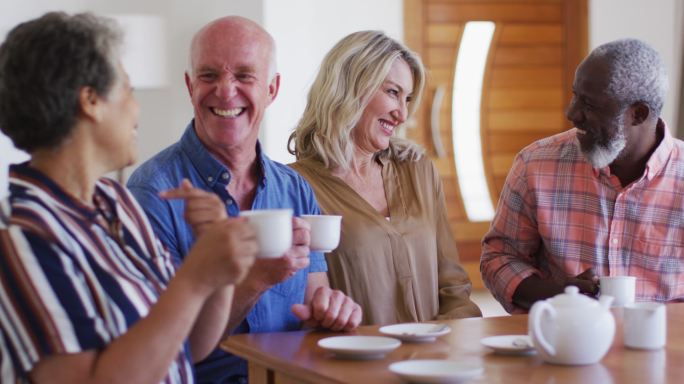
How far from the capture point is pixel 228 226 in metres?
1.49

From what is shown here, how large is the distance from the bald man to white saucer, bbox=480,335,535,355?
50cm

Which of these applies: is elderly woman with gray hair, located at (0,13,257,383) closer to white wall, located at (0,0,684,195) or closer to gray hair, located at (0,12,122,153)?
gray hair, located at (0,12,122,153)

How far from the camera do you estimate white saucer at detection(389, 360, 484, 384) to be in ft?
5.17

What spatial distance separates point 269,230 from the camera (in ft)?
5.21

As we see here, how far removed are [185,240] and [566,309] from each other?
3.01ft

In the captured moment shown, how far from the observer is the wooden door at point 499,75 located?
6066 millimetres

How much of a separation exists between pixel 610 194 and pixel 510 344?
1047 mm

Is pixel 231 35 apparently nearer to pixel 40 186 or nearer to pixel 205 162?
pixel 205 162

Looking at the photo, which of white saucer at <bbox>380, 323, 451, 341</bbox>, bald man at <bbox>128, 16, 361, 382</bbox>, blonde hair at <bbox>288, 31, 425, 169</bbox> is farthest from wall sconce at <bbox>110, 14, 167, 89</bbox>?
white saucer at <bbox>380, 323, 451, 341</bbox>

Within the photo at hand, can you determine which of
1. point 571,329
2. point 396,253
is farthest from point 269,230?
point 396,253

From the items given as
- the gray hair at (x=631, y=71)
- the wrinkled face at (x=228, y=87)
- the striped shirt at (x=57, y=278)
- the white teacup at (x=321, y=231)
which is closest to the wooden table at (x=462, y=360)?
the white teacup at (x=321, y=231)

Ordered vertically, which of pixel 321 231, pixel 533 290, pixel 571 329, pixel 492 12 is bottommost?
pixel 533 290

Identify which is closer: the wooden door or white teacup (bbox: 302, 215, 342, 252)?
white teacup (bbox: 302, 215, 342, 252)

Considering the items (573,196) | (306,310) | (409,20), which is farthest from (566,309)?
(409,20)
